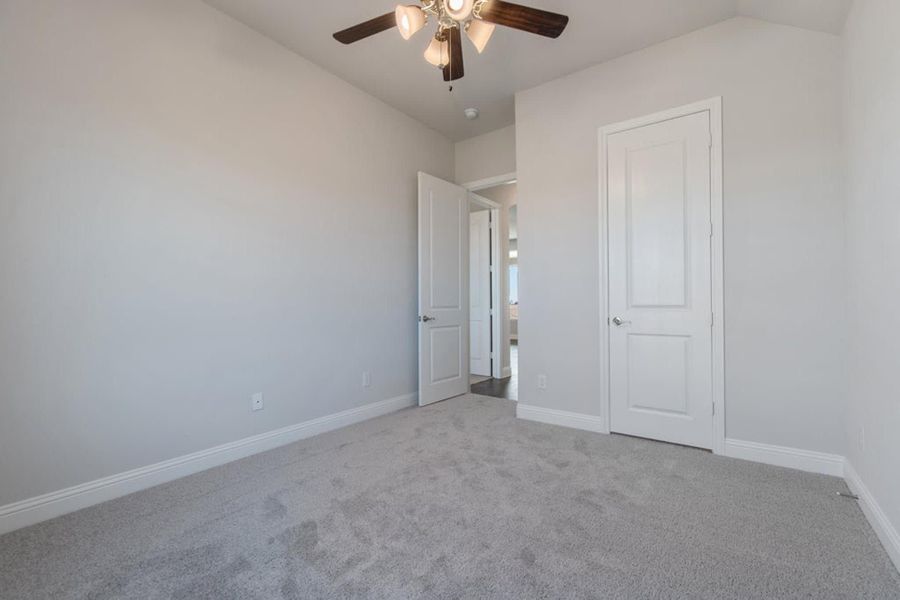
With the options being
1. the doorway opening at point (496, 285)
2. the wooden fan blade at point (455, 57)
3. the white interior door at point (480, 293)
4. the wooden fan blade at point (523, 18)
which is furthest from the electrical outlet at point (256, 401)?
the white interior door at point (480, 293)

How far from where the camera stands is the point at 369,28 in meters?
1.93

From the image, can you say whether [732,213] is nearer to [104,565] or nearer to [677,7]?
[677,7]

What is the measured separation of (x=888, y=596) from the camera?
134cm

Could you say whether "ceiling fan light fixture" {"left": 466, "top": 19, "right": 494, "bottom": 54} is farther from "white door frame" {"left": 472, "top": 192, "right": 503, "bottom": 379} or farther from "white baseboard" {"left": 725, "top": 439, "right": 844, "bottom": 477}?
"white door frame" {"left": 472, "top": 192, "right": 503, "bottom": 379}

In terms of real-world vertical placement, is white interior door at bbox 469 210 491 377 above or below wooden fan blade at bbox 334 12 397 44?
below

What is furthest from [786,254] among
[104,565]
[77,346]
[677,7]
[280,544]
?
[77,346]

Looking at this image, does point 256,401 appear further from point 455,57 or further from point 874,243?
point 874,243

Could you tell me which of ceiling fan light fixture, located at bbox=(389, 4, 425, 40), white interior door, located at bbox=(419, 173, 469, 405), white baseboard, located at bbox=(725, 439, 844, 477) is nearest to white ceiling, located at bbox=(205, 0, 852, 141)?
ceiling fan light fixture, located at bbox=(389, 4, 425, 40)

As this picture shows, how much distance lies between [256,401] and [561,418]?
7.60 feet

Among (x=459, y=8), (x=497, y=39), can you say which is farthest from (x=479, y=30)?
(x=497, y=39)

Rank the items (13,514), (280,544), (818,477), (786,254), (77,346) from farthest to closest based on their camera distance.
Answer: (786,254) → (818,477) → (77,346) → (13,514) → (280,544)

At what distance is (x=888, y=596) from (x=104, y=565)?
283cm

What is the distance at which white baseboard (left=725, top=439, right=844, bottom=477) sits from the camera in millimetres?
2268

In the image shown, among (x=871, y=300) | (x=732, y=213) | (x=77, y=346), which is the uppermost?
(x=732, y=213)
